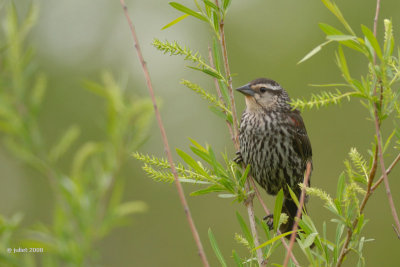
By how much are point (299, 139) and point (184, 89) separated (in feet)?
16.4

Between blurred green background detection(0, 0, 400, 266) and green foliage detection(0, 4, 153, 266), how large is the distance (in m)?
5.02

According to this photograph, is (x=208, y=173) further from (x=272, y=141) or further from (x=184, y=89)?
(x=184, y=89)

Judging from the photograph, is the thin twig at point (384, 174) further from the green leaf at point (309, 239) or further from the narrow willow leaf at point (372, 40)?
the green leaf at point (309, 239)

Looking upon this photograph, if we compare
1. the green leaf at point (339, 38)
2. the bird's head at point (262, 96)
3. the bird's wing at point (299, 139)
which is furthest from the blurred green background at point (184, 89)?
the green leaf at point (339, 38)

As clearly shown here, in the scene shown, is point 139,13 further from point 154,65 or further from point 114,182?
point 114,182

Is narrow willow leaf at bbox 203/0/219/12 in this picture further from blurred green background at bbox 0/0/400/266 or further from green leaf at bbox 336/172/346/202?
blurred green background at bbox 0/0/400/266

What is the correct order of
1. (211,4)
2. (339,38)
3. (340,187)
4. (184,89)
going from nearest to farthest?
(339,38) < (340,187) < (211,4) < (184,89)

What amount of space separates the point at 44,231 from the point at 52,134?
19.9 ft

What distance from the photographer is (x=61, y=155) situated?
2766mm

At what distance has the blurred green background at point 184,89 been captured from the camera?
26.7 ft

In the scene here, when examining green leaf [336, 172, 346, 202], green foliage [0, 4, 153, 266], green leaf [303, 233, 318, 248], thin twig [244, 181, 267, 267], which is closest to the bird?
green foliage [0, 4, 153, 266]

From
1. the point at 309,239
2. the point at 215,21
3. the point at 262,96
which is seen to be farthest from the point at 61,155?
the point at 262,96

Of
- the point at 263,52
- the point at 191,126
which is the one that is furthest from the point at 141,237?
the point at 263,52

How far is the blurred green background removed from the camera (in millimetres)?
8133
